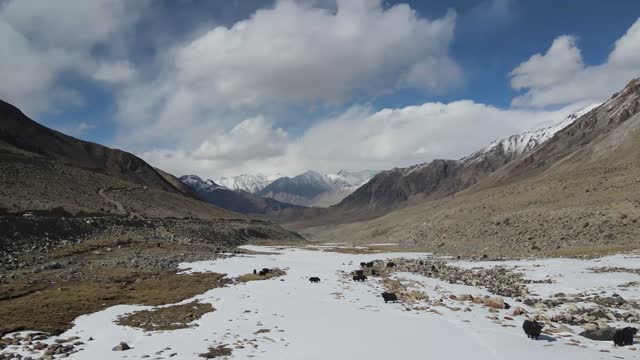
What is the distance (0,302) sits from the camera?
2544cm

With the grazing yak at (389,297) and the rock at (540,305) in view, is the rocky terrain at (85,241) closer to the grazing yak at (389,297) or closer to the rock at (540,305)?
the grazing yak at (389,297)

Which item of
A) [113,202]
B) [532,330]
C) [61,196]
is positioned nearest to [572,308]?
[532,330]

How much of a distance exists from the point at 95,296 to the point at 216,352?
596 inches

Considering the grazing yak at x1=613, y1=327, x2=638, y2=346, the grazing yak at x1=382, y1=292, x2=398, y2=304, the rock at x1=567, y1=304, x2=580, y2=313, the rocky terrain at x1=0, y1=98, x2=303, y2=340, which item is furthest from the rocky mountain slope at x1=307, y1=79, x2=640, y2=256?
the rocky terrain at x1=0, y1=98, x2=303, y2=340

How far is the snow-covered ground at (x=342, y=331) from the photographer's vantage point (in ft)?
48.7

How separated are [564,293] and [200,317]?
20.0 m

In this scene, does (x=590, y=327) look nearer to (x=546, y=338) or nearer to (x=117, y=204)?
(x=546, y=338)

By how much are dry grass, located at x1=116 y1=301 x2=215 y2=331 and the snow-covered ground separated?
2.04 ft

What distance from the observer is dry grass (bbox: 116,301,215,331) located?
1964 cm

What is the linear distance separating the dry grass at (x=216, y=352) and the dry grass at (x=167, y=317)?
4010mm

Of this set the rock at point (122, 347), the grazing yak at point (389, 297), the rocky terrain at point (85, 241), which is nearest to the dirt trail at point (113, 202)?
the rocky terrain at point (85, 241)

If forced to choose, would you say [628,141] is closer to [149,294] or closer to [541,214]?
[541,214]

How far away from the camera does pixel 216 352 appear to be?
15.4 meters

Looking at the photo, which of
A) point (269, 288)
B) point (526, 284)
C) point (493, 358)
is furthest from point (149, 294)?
point (526, 284)
